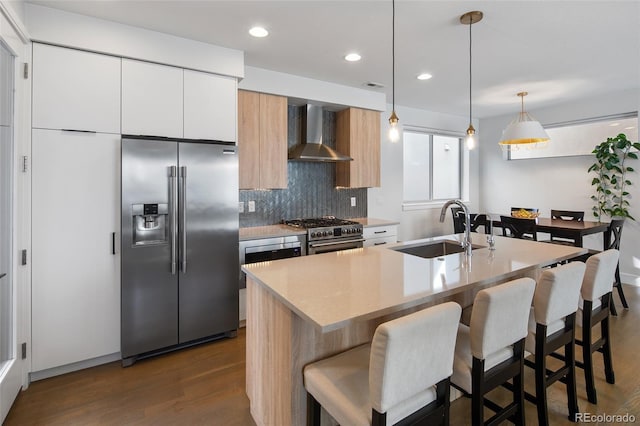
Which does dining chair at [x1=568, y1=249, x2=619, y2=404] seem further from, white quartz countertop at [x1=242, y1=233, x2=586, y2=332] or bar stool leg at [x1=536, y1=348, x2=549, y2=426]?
bar stool leg at [x1=536, y1=348, x2=549, y2=426]

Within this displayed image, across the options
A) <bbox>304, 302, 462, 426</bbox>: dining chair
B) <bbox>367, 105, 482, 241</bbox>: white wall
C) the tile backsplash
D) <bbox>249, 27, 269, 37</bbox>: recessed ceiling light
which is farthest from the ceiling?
<bbox>304, 302, 462, 426</bbox>: dining chair

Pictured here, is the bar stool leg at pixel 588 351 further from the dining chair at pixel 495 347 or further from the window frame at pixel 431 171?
the window frame at pixel 431 171

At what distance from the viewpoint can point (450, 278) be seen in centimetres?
182

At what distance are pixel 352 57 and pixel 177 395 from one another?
10.6 feet

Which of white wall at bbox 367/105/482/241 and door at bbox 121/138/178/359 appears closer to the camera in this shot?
door at bbox 121/138/178/359

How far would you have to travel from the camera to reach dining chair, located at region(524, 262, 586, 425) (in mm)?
1802

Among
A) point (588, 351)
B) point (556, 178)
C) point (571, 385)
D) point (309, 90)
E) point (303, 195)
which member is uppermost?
point (309, 90)

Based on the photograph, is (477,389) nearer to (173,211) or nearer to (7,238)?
(173,211)

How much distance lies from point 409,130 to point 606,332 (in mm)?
3888

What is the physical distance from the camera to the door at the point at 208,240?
113 inches

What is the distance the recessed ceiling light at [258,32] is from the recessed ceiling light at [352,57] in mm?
865

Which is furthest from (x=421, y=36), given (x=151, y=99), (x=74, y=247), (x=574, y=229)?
(x=74, y=247)

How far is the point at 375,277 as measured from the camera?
1853mm

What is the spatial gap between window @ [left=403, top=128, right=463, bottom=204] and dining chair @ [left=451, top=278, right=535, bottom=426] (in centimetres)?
408
